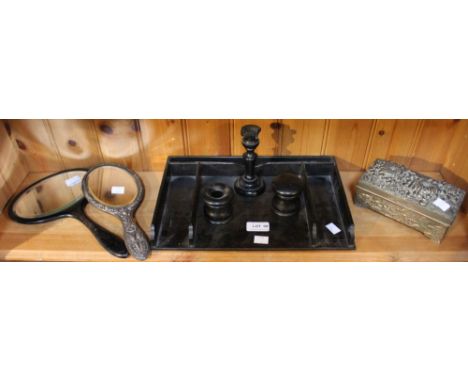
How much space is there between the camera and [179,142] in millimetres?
1041

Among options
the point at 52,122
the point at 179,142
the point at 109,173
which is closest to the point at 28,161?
the point at 52,122

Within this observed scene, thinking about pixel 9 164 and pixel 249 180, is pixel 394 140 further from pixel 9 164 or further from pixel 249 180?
pixel 9 164

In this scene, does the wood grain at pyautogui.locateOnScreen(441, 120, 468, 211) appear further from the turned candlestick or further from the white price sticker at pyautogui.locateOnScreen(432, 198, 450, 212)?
the turned candlestick

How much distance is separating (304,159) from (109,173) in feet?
1.71

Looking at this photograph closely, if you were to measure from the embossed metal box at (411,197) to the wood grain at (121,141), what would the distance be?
615 millimetres

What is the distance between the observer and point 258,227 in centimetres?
91

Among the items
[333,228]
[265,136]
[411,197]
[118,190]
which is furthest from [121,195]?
[411,197]

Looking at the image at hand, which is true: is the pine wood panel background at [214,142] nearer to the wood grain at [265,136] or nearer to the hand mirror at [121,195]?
the wood grain at [265,136]

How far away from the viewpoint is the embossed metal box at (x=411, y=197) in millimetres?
840

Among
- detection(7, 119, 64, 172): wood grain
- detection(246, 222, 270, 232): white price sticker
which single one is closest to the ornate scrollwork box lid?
detection(246, 222, 270, 232): white price sticker

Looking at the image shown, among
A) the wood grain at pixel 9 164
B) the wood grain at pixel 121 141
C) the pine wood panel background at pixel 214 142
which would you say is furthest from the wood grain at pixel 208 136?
the wood grain at pixel 9 164

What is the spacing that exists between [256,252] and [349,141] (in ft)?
1.39

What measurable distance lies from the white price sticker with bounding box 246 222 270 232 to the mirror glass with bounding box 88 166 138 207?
0.29 metres

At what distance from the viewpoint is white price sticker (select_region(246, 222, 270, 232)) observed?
2.96 ft
